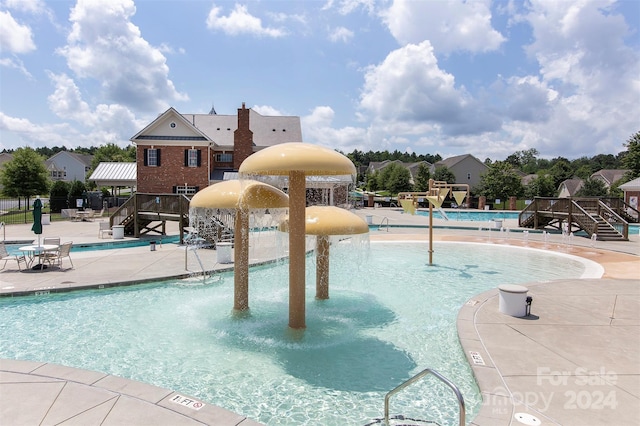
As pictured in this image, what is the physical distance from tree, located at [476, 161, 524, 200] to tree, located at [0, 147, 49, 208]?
56806 mm

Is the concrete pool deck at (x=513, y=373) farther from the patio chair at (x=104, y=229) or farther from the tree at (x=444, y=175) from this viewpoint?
the tree at (x=444, y=175)

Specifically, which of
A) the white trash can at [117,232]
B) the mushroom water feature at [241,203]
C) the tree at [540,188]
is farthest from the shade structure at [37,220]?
the tree at [540,188]

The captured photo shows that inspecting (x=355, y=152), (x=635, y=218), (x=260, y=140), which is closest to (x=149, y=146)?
(x=260, y=140)

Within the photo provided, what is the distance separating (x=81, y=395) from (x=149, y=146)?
33.8m

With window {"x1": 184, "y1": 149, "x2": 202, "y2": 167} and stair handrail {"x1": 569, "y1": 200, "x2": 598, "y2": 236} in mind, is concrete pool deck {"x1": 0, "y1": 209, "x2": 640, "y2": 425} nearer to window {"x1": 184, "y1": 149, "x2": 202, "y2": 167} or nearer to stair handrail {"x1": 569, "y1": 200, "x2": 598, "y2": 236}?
stair handrail {"x1": 569, "y1": 200, "x2": 598, "y2": 236}

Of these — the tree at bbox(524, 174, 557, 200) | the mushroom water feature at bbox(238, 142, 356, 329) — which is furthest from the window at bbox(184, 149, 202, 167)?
the tree at bbox(524, 174, 557, 200)

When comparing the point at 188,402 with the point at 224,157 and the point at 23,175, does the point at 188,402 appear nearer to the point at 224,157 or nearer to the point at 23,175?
the point at 224,157

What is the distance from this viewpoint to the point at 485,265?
1581cm

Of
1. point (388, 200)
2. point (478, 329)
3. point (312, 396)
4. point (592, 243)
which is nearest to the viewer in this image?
point (312, 396)

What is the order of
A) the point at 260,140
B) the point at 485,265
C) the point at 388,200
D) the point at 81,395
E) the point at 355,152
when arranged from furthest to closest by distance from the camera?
the point at 355,152
the point at 388,200
the point at 260,140
the point at 485,265
the point at 81,395

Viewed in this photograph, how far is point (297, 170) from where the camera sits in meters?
6.64

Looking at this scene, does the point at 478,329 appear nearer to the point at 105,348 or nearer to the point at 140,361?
the point at 140,361

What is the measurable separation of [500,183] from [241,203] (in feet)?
176

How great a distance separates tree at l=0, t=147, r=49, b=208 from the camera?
43.8m
